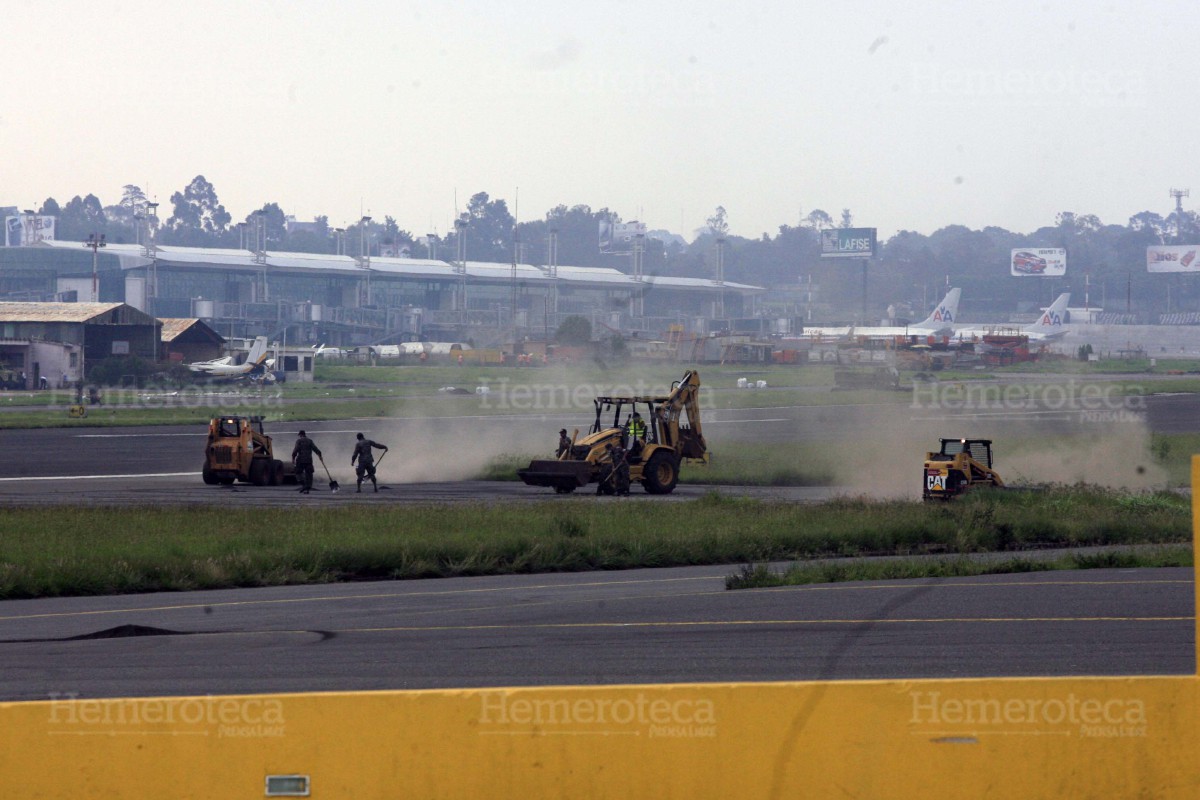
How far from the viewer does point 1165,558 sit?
61.6 feet

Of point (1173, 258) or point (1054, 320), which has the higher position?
point (1173, 258)

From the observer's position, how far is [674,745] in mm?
5809

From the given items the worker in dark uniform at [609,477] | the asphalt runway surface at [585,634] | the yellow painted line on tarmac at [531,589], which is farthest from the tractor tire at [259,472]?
the yellow painted line on tarmac at [531,589]

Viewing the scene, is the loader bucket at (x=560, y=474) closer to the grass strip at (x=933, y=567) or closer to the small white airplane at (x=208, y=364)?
the grass strip at (x=933, y=567)

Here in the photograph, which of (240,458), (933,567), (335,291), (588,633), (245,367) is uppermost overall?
(335,291)

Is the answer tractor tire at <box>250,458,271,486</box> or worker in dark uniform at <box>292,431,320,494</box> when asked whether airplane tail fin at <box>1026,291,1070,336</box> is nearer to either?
tractor tire at <box>250,458,271,486</box>

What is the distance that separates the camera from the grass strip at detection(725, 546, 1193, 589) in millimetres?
16500

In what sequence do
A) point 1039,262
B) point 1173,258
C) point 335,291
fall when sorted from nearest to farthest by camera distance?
1. point 335,291
2. point 1173,258
3. point 1039,262

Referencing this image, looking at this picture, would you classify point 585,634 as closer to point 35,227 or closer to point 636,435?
point 636,435

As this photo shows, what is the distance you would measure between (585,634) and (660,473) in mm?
18530

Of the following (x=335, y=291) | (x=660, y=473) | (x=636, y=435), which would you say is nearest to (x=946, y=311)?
(x=335, y=291)

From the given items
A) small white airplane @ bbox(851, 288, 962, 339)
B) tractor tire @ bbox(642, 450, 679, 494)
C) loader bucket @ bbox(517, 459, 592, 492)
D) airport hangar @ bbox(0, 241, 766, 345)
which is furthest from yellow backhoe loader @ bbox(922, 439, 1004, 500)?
small white airplane @ bbox(851, 288, 962, 339)

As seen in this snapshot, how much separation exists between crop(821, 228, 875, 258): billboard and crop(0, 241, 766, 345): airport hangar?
1587 inches

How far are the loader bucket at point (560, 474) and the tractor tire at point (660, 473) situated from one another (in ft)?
5.15
